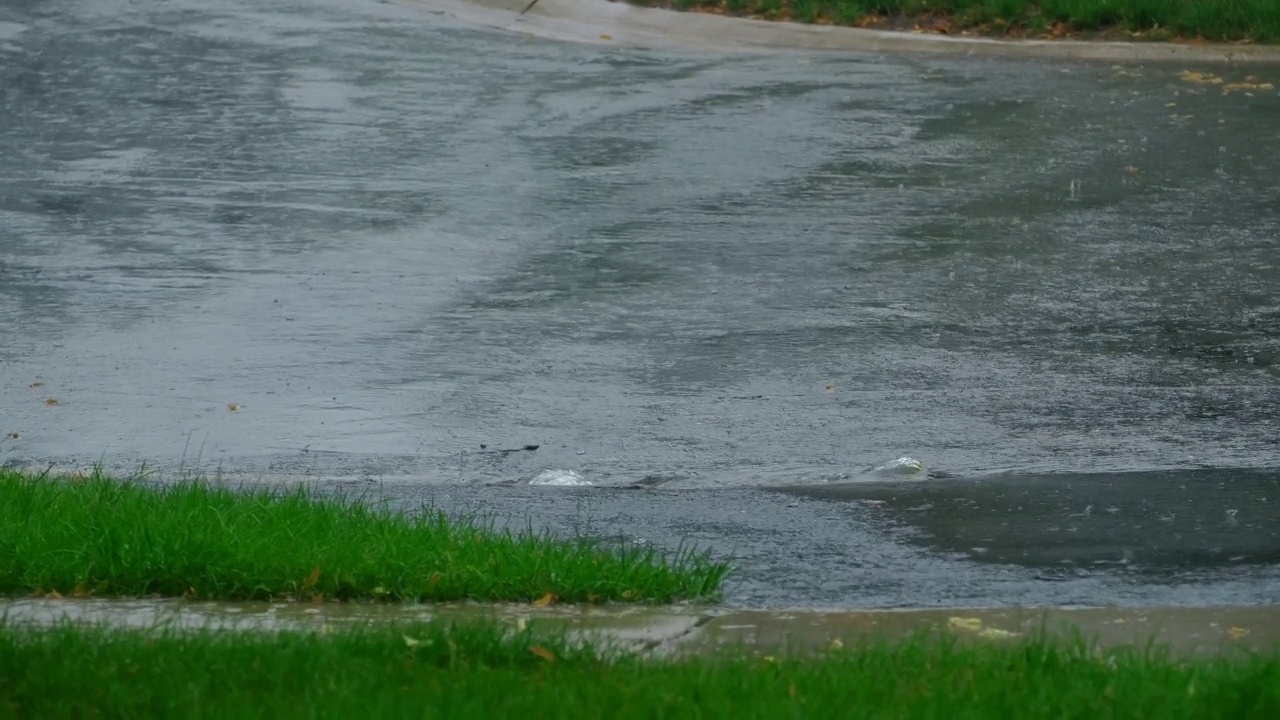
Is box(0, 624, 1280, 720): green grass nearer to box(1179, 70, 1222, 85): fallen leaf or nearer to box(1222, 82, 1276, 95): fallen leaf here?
box(1222, 82, 1276, 95): fallen leaf

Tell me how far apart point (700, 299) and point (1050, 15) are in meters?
8.83

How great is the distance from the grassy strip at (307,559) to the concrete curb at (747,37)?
38.6 ft

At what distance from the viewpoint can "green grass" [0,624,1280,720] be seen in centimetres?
463

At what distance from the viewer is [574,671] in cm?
509

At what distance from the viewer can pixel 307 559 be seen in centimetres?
615

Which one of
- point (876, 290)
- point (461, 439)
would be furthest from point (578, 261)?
point (461, 439)

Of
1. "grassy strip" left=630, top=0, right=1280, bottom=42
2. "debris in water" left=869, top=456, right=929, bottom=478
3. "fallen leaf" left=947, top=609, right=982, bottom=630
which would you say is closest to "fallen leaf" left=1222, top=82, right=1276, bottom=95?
"grassy strip" left=630, top=0, right=1280, bottom=42

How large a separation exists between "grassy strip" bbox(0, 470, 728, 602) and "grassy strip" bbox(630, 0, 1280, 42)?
12.5m

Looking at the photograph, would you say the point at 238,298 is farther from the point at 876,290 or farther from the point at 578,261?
the point at 876,290

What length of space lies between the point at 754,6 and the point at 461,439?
37.6 ft

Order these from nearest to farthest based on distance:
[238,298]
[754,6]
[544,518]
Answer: [544,518], [238,298], [754,6]

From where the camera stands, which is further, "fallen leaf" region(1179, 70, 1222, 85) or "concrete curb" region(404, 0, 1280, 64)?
"concrete curb" region(404, 0, 1280, 64)

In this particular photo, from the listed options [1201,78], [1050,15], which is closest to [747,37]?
[1050,15]

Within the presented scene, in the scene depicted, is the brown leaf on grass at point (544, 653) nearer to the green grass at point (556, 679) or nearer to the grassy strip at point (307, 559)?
the green grass at point (556, 679)
